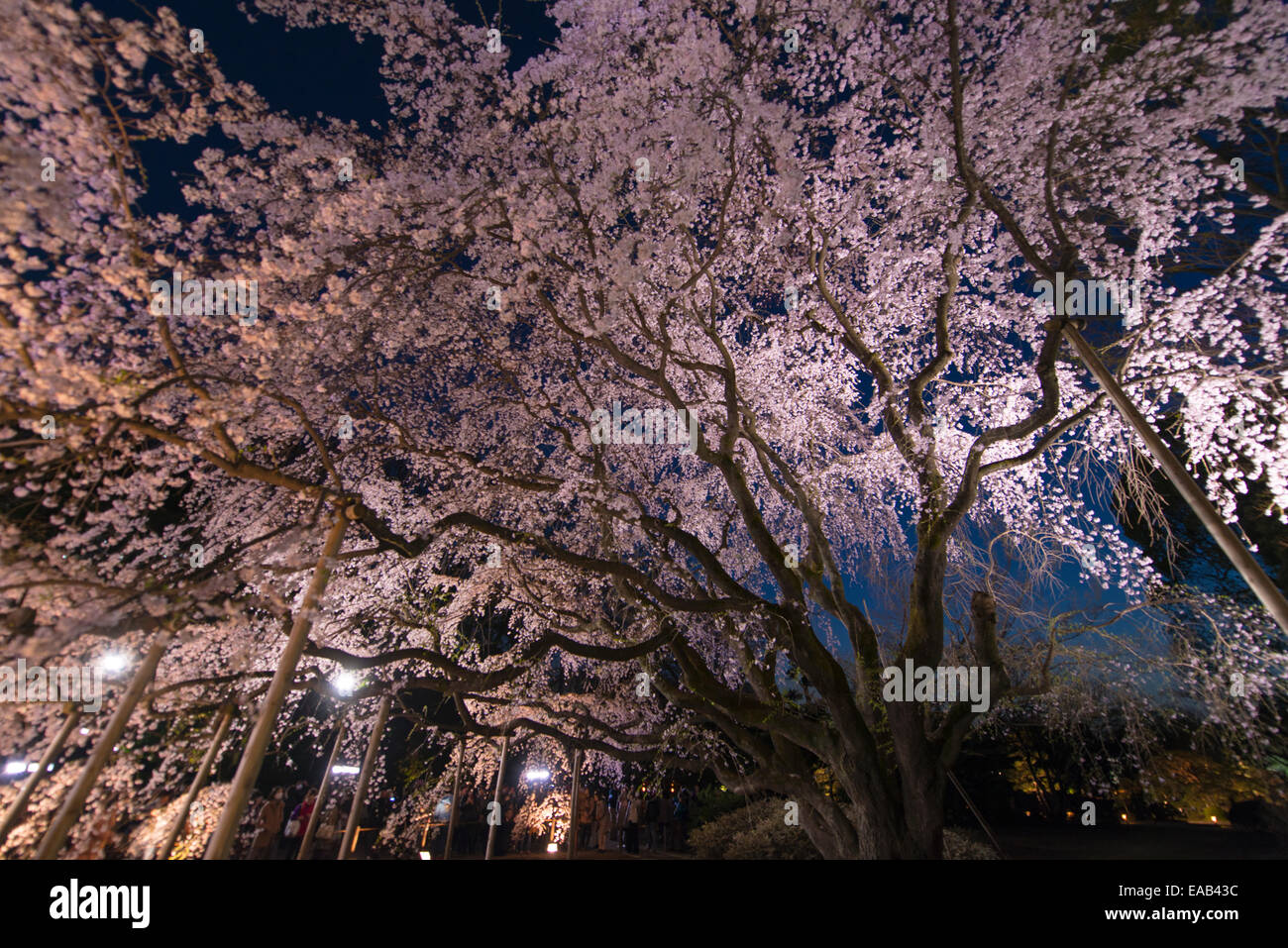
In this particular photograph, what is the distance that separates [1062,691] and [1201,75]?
726cm

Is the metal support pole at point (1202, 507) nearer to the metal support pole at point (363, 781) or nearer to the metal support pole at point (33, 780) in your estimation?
the metal support pole at point (363, 781)

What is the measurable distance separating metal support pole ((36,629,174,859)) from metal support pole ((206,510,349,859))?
38.2 inches

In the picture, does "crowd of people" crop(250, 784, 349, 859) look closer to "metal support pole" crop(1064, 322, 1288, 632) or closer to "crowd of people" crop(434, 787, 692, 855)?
"crowd of people" crop(434, 787, 692, 855)

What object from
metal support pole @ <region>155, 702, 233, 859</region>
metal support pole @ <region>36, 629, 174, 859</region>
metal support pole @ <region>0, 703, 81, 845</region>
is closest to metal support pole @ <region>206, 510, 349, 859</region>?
metal support pole @ <region>36, 629, 174, 859</region>

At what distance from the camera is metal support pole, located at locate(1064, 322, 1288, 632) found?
415 cm

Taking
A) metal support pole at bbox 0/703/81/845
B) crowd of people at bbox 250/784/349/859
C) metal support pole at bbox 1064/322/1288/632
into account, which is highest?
metal support pole at bbox 1064/322/1288/632

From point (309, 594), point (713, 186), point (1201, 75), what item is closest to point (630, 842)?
point (309, 594)

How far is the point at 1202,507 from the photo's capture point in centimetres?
446

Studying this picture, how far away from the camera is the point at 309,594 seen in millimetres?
4527

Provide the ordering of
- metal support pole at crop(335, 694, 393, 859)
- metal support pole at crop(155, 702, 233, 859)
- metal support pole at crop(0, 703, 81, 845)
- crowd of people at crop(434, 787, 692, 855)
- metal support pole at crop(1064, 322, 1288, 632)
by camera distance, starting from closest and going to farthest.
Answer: metal support pole at crop(1064, 322, 1288, 632) < metal support pole at crop(0, 703, 81, 845) < metal support pole at crop(155, 702, 233, 859) < metal support pole at crop(335, 694, 393, 859) < crowd of people at crop(434, 787, 692, 855)

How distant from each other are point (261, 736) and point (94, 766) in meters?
1.79

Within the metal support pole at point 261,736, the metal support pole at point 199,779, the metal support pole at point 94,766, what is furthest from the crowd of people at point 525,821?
the metal support pole at point 261,736

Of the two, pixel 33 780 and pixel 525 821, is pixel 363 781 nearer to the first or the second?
pixel 33 780
